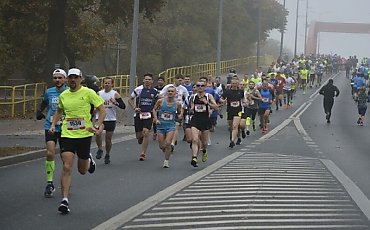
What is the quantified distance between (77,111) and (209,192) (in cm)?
269

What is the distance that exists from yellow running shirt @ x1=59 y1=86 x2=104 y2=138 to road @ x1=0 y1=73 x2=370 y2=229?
3.45ft

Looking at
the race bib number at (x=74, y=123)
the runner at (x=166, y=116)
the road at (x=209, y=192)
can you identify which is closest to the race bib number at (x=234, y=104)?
the road at (x=209, y=192)

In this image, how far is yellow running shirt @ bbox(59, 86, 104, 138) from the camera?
10.2 meters

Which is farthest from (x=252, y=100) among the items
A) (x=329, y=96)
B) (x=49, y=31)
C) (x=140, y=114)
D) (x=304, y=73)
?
(x=304, y=73)

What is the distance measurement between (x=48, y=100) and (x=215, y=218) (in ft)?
12.0

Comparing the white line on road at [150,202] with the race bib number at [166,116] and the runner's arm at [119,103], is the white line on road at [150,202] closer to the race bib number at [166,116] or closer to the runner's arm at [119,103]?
the race bib number at [166,116]

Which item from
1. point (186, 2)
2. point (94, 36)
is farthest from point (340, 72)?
point (94, 36)

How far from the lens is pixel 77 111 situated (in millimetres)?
10227

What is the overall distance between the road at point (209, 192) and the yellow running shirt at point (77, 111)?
1.05 m

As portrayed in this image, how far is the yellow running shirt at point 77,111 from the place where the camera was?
10.2m

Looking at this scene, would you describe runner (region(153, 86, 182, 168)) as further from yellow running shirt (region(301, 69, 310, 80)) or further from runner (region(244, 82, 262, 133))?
yellow running shirt (region(301, 69, 310, 80))

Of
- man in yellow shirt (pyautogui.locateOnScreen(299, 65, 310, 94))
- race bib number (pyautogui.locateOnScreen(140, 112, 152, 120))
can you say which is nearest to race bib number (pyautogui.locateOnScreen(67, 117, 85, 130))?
race bib number (pyautogui.locateOnScreen(140, 112, 152, 120))

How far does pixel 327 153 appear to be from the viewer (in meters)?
19.7

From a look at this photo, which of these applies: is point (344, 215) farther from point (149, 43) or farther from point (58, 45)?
point (149, 43)
